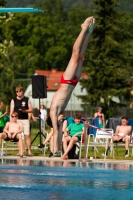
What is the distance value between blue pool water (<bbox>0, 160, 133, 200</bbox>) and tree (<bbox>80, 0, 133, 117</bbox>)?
40482 millimetres

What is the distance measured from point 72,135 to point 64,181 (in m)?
6.79

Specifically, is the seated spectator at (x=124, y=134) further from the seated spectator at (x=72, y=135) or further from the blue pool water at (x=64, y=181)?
the blue pool water at (x=64, y=181)

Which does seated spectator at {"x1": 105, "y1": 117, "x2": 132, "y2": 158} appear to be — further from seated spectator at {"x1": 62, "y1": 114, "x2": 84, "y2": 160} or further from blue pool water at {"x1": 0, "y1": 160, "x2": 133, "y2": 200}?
blue pool water at {"x1": 0, "y1": 160, "x2": 133, "y2": 200}

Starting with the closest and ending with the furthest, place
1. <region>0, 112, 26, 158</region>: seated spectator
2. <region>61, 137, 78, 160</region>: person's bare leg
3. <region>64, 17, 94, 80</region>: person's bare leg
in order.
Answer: <region>64, 17, 94, 80</region>: person's bare leg
<region>61, 137, 78, 160</region>: person's bare leg
<region>0, 112, 26, 158</region>: seated spectator

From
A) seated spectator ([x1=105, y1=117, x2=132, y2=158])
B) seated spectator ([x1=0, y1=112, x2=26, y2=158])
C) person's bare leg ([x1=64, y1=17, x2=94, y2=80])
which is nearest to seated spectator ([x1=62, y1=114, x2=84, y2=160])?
seated spectator ([x1=0, y1=112, x2=26, y2=158])

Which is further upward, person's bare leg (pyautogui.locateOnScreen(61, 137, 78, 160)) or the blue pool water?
person's bare leg (pyautogui.locateOnScreen(61, 137, 78, 160))

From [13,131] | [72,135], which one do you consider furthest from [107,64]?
[72,135]

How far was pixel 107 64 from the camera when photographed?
58688 mm

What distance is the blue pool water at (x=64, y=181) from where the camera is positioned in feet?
35.0

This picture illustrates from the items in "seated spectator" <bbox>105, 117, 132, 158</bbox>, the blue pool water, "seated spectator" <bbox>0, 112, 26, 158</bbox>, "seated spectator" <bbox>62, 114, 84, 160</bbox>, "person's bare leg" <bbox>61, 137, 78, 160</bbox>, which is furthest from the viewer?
"seated spectator" <bbox>105, 117, 132, 158</bbox>

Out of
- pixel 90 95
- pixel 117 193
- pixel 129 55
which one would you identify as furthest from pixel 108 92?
pixel 117 193

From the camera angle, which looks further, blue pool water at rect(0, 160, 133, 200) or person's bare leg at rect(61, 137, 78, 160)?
person's bare leg at rect(61, 137, 78, 160)

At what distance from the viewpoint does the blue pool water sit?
10.7 meters

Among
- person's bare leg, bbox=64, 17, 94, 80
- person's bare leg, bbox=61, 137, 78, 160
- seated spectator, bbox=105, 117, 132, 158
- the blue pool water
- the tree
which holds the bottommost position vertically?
the blue pool water
